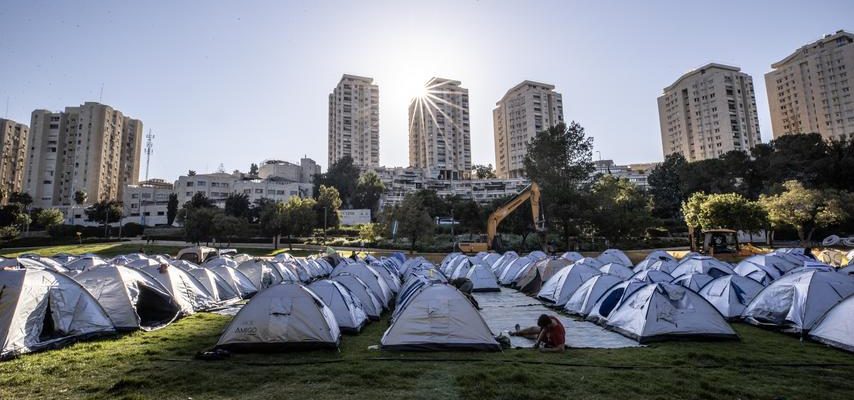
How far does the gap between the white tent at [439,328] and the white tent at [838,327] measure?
20.8 feet

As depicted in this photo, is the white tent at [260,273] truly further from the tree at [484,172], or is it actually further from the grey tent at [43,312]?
the tree at [484,172]

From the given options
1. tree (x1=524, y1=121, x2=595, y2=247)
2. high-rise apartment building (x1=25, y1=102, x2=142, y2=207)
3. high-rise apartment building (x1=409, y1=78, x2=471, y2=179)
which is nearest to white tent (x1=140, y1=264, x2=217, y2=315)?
tree (x1=524, y1=121, x2=595, y2=247)

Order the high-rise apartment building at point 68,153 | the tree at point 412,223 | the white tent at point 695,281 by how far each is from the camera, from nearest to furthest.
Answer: the white tent at point 695,281 → the tree at point 412,223 → the high-rise apartment building at point 68,153

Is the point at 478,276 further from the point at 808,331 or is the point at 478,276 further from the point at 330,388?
the point at 330,388

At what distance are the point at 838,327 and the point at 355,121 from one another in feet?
416

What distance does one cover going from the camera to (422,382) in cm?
668

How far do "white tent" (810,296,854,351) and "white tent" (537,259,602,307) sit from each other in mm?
6557

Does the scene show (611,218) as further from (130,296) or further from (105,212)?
(105,212)

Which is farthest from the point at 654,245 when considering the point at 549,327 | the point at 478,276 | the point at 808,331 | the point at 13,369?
the point at 13,369

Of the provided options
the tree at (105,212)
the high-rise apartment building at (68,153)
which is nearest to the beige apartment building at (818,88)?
the tree at (105,212)

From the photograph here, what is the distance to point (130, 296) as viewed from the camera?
10961 millimetres

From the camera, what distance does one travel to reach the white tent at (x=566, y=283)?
15.5 m

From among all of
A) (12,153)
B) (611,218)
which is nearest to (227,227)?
(611,218)

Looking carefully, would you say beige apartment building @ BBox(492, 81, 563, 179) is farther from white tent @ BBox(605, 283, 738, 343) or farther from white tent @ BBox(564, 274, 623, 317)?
white tent @ BBox(605, 283, 738, 343)
